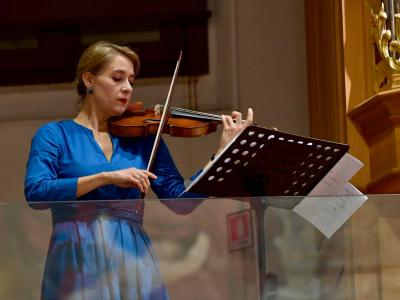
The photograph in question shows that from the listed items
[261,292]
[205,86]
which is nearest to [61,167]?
[261,292]

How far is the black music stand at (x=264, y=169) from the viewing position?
3.45m

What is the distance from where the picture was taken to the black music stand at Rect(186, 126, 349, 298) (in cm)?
345

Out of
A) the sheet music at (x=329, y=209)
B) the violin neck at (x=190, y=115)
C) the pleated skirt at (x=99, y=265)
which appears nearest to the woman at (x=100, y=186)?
the pleated skirt at (x=99, y=265)

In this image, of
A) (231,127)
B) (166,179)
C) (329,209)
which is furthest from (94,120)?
(329,209)

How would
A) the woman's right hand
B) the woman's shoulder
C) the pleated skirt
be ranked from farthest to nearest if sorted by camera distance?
the woman's shoulder < the woman's right hand < the pleated skirt

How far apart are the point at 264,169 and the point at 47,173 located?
21.0 inches

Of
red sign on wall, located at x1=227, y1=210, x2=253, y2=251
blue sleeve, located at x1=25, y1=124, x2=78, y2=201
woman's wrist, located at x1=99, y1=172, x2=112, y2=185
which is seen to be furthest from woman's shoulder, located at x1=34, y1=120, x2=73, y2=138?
red sign on wall, located at x1=227, y1=210, x2=253, y2=251

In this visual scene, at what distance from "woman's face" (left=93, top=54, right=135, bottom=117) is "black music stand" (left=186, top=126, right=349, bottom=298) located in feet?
1.45

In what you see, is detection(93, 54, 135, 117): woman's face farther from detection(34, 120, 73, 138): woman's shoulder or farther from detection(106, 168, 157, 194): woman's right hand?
detection(106, 168, 157, 194): woman's right hand

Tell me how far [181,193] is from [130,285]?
0.36 meters

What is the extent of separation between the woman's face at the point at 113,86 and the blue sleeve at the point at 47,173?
0.16 metres

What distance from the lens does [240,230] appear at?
11.4 ft

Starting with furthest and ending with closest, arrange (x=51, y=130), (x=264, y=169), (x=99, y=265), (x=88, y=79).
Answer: (x=88, y=79)
(x=51, y=130)
(x=264, y=169)
(x=99, y=265)

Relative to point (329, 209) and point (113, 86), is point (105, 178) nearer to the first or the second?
point (113, 86)
